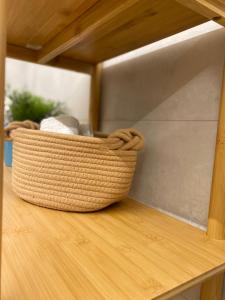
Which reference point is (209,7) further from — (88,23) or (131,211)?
(131,211)

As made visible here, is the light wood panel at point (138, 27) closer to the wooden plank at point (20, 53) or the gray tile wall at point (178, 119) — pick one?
the gray tile wall at point (178, 119)

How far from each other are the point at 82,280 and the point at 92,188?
0.83ft

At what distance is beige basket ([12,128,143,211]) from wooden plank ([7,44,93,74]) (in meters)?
0.46

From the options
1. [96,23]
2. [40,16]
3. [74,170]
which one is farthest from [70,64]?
[74,170]

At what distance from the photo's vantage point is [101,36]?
2.40 feet

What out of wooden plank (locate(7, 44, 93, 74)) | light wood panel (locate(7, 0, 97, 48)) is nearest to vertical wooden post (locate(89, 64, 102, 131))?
wooden plank (locate(7, 44, 93, 74))

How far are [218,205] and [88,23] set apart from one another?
1.71 ft

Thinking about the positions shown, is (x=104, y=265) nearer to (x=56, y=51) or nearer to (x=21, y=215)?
(x=21, y=215)

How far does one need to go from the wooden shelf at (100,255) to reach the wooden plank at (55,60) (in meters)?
0.58

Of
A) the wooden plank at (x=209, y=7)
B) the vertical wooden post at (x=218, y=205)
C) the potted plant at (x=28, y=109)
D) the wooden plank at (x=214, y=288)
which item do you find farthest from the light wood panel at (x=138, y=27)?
the wooden plank at (x=214, y=288)

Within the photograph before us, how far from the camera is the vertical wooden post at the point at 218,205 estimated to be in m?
0.51

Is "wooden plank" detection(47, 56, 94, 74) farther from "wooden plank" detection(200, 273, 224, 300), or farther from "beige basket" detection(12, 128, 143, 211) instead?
"wooden plank" detection(200, 273, 224, 300)

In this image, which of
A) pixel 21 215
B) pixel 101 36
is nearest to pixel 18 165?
pixel 21 215

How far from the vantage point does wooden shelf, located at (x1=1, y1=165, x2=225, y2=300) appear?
0.33 metres
